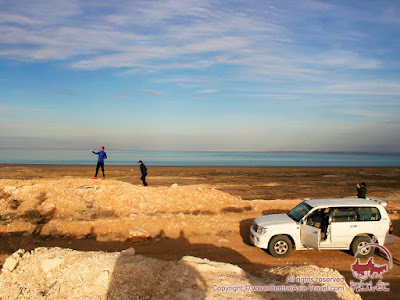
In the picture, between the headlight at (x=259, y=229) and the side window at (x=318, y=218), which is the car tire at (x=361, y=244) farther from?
the headlight at (x=259, y=229)

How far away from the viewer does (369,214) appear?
9266mm

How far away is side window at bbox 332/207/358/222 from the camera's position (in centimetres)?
921

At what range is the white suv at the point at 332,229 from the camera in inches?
359

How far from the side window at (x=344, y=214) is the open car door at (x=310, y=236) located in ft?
2.47

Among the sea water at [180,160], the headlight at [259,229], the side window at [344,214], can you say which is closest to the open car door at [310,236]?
the side window at [344,214]

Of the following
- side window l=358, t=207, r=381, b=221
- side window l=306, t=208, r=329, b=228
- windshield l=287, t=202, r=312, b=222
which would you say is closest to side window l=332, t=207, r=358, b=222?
side window l=358, t=207, r=381, b=221

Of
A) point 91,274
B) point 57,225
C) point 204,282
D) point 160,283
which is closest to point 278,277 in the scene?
point 204,282

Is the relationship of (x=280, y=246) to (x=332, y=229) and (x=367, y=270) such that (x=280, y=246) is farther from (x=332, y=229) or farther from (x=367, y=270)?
(x=367, y=270)

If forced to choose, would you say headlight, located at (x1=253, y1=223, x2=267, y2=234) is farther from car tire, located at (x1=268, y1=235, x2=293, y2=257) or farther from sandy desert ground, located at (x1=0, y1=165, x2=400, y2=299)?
sandy desert ground, located at (x1=0, y1=165, x2=400, y2=299)

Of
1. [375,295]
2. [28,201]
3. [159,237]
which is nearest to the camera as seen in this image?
[375,295]

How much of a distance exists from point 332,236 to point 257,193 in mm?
15188

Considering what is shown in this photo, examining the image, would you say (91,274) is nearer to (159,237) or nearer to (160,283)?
(160,283)

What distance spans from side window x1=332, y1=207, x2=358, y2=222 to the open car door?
29.6 inches

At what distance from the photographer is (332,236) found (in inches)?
358
